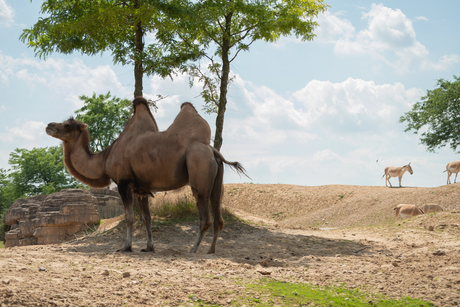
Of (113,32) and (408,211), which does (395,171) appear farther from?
(113,32)

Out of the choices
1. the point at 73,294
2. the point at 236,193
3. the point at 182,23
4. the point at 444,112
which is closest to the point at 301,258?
the point at 73,294

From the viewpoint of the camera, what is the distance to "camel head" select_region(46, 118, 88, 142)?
8.77 metres

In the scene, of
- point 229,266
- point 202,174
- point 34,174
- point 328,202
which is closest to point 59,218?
point 202,174

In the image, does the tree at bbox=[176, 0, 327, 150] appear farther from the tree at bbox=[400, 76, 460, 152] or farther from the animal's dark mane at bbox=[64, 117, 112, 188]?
the tree at bbox=[400, 76, 460, 152]

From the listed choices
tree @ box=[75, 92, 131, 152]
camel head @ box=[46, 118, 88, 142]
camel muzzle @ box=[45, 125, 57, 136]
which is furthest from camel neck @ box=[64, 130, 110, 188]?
tree @ box=[75, 92, 131, 152]

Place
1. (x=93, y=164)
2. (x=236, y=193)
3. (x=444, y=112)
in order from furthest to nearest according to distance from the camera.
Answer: (x=444, y=112)
(x=236, y=193)
(x=93, y=164)

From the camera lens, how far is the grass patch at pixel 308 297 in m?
4.69

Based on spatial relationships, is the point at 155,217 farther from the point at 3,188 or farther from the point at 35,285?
the point at 3,188

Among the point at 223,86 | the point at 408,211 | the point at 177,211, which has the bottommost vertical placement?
the point at 408,211

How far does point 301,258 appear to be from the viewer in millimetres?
7758

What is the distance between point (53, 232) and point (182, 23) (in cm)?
971

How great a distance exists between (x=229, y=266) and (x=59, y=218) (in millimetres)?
11643

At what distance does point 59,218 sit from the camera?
15758 mm

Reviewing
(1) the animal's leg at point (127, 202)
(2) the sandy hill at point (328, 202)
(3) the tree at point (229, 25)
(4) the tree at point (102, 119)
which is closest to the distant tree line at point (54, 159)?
(4) the tree at point (102, 119)
